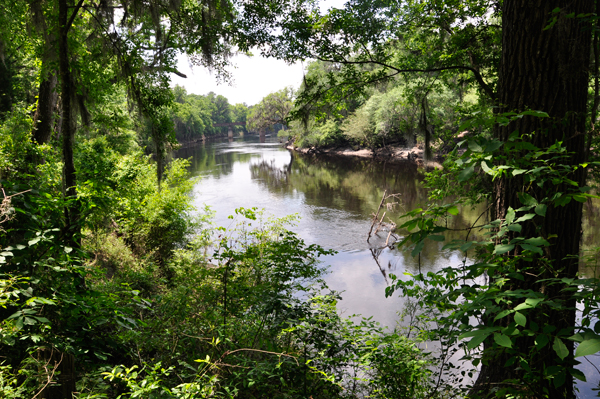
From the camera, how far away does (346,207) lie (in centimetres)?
2025

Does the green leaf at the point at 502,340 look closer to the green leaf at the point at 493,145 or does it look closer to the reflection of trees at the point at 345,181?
the green leaf at the point at 493,145

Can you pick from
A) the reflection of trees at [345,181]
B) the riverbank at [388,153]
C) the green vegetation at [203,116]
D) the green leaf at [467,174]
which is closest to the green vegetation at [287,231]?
the green leaf at [467,174]

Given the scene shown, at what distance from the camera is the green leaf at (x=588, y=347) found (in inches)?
46.1

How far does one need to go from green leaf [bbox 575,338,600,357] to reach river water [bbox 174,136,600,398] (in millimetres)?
966

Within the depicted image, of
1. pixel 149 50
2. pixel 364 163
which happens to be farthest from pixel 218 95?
pixel 149 50

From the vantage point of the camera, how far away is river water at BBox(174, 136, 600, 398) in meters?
10.9

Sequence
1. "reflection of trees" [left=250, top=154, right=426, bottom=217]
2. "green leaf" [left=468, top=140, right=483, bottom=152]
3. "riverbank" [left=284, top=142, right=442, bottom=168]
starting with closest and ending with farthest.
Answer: "green leaf" [left=468, top=140, right=483, bottom=152], "reflection of trees" [left=250, top=154, right=426, bottom=217], "riverbank" [left=284, top=142, right=442, bottom=168]

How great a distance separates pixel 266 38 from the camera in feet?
23.6

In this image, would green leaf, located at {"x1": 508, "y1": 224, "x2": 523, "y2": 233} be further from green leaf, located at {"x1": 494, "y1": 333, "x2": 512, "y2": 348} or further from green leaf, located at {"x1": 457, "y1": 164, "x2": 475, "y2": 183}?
green leaf, located at {"x1": 494, "y1": 333, "x2": 512, "y2": 348}

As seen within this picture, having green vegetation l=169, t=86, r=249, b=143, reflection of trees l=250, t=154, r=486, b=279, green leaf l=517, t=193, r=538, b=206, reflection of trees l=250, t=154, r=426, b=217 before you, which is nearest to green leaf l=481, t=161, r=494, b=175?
green leaf l=517, t=193, r=538, b=206

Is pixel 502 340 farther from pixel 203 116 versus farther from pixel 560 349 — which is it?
pixel 203 116

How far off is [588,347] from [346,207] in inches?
753

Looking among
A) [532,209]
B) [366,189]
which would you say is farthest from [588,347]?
[366,189]

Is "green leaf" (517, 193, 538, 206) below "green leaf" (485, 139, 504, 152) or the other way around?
below
